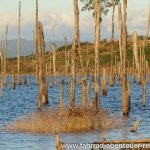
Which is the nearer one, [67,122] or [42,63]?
[67,122]

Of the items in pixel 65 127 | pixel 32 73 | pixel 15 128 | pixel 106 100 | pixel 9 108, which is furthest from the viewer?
pixel 32 73

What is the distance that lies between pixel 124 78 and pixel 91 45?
82692 mm

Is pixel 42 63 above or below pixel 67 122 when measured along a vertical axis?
above

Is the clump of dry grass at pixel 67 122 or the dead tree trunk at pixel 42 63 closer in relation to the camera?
the clump of dry grass at pixel 67 122

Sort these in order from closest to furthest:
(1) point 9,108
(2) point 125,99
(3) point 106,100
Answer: (2) point 125,99, (1) point 9,108, (3) point 106,100

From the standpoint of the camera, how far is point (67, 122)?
24.8m

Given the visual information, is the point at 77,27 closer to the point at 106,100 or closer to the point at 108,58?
the point at 106,100

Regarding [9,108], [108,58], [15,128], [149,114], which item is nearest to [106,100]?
[9,108]

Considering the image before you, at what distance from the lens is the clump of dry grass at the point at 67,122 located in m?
24.7

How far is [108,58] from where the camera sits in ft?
338

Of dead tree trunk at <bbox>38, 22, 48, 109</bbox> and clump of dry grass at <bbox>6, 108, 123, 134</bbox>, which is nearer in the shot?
clump of dry grass at <bbox>6, 108, 123, 134</bbox>

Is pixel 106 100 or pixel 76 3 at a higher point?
pixel 76 3

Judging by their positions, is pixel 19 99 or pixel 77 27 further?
pixel 19 99

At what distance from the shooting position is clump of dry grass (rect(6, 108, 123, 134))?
2466cm
